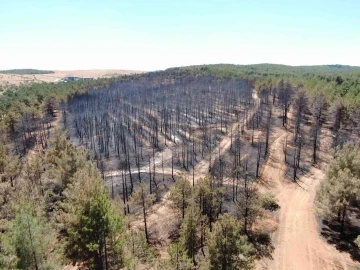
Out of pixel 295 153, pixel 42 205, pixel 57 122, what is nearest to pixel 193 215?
pixel 42 205

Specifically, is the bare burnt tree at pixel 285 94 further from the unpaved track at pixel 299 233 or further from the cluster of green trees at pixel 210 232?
the cluster of green trees at pixel 210 232

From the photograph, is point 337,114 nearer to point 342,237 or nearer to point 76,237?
point 342,237

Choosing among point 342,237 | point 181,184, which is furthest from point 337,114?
point 181,184

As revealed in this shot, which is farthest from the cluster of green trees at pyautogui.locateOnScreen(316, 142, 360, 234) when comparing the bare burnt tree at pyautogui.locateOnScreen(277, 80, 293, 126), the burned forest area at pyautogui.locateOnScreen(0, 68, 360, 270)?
the bare burnt tree at pyautogui.locateOnScreen(277, 80, 293, 126)

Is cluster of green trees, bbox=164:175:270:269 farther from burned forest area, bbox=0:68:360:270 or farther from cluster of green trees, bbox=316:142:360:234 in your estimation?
cluster of green trees, bbox=316:142:360:234

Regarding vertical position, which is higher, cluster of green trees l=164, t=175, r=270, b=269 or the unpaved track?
cluster of green trees l=164, t=175, r=270, b=269

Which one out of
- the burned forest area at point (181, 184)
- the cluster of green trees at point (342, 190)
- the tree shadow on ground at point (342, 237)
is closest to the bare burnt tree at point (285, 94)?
the burned forest area at point (181, 184)
